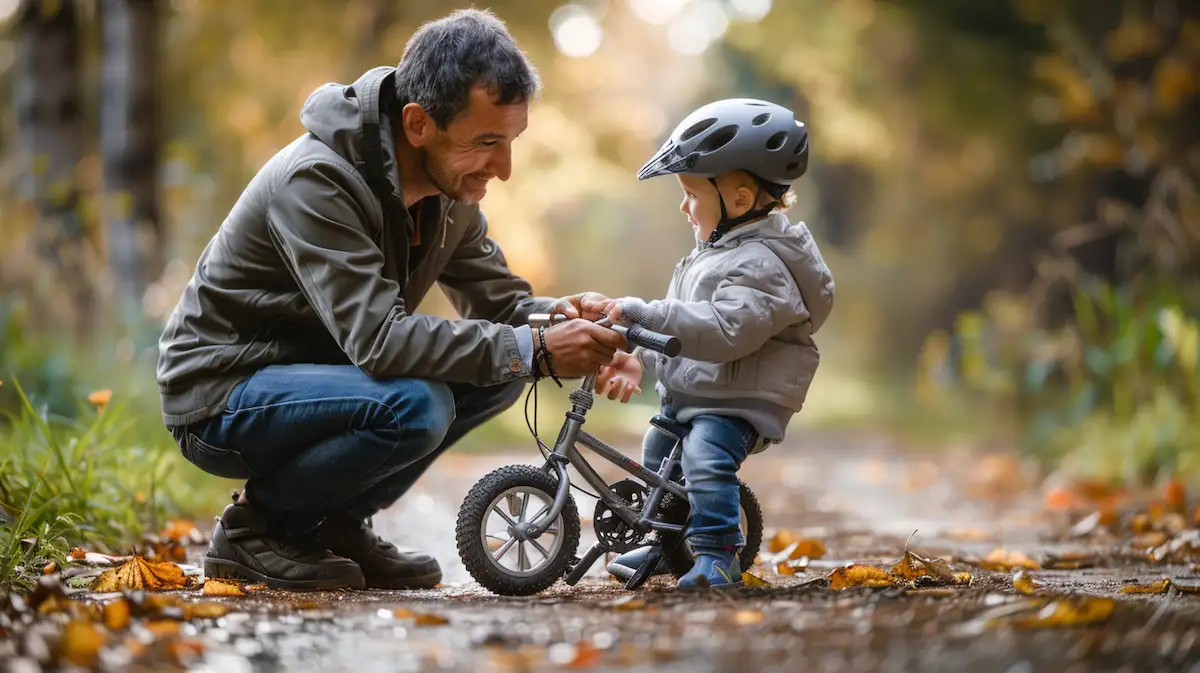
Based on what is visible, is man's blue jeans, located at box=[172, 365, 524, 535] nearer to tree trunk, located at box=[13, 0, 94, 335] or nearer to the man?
the man

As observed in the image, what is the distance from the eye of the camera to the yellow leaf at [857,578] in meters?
3.45

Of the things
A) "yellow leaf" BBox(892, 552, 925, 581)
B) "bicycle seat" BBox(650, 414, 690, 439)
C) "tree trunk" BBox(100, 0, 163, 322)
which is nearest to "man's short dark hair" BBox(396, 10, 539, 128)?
"bicycle seat" BBox(650, 414, 690, 439)

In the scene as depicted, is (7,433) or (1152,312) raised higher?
(1152,312)

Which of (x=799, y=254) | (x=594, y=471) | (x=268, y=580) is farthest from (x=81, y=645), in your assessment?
(x=799, y=254)

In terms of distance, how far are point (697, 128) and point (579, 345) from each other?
0.78m

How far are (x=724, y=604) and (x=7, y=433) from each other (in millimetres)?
3844

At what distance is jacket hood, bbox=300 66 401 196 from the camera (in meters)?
3.66

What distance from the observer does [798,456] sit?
36.6ft

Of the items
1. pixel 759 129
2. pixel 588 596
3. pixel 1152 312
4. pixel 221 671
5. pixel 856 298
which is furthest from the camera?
pixel 856 298

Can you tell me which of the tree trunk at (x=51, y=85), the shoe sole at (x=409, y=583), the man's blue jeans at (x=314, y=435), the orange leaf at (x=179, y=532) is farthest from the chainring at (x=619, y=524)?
the tree trunk at (x=51, y=85)

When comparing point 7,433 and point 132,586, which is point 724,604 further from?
point 7,433

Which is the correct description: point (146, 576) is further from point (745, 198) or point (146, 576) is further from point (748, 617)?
point (745, 198)

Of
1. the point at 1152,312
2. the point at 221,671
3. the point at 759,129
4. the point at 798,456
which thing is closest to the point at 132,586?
the point at 221,671

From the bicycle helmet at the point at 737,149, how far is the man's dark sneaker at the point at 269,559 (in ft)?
4.79
